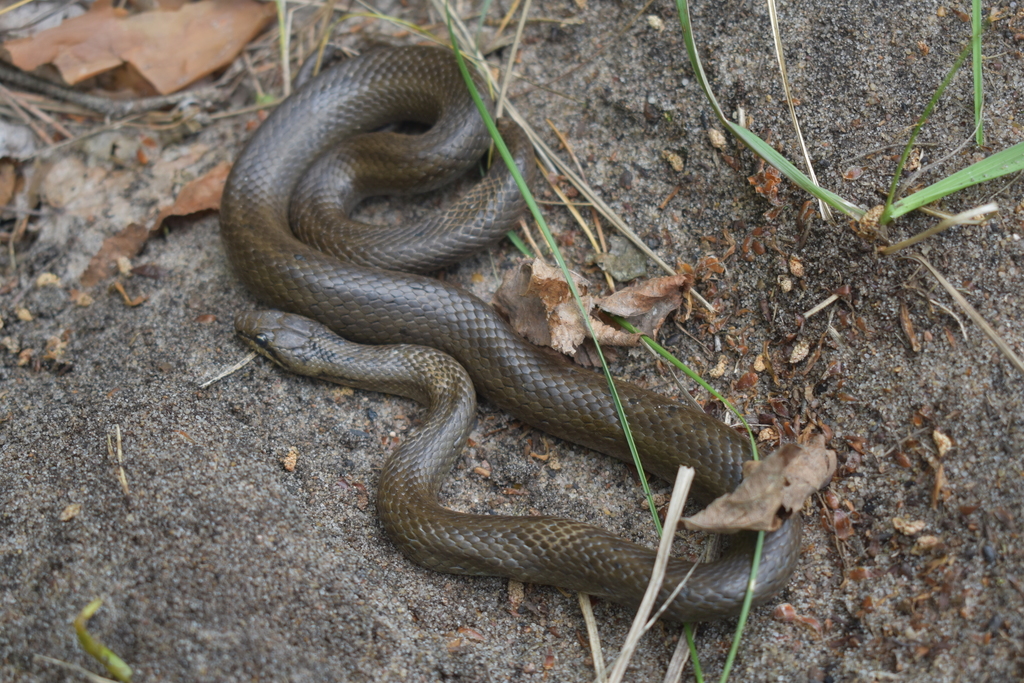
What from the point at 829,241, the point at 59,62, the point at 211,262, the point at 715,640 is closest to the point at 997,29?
the point at 829,241

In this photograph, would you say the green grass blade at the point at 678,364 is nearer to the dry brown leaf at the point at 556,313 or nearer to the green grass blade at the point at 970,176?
the dry brown leaf at the point at 556,313

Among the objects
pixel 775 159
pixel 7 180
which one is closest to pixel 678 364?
pixel 775 159

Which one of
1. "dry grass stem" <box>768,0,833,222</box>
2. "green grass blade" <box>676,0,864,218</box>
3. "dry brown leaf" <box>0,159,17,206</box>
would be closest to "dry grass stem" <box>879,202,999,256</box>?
"green grass blade" <box>676,0,864,218</box>

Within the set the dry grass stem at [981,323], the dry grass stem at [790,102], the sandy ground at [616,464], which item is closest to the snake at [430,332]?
the sandy ground at [616,464]

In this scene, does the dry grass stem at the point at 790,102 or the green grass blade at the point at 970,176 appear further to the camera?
the dry grass stem at the point at 790,102

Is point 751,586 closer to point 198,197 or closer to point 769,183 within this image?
point 769,183
